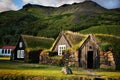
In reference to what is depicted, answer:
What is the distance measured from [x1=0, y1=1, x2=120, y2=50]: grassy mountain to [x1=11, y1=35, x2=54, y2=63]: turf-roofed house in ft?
9.49

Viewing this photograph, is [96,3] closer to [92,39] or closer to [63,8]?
[63,8]

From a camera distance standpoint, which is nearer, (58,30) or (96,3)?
(96,3)

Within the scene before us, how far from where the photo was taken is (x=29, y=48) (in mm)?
15266

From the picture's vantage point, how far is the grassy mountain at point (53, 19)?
10312mm

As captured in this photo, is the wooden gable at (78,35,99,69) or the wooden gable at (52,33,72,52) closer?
the wooden gable at (78,35,99,69)

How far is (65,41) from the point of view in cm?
1364

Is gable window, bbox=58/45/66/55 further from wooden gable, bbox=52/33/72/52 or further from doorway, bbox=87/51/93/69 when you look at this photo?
doorway, bbox=87/51/93/69

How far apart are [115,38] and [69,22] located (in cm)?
145

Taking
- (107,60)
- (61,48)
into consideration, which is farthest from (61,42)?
(107,60)

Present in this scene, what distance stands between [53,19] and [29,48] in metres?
4.33

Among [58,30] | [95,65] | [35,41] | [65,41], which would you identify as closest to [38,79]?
[95,65]

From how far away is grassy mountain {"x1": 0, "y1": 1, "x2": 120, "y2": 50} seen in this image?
10.3m

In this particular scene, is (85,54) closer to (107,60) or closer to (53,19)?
(107,60)

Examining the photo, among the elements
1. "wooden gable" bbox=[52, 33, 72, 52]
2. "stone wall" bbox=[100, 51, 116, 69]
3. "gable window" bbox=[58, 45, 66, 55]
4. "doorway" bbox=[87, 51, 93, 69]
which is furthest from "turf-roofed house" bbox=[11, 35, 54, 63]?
"stone wall" bbox=[100, 51, 116, 69]
